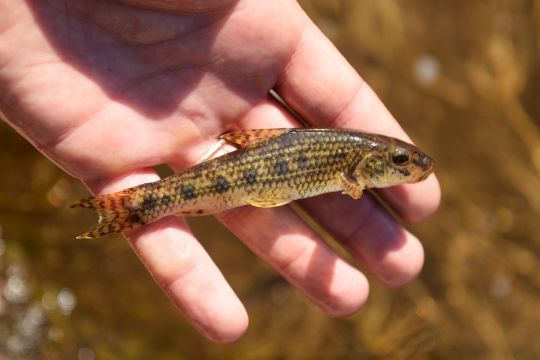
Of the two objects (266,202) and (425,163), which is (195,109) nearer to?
(266,202)

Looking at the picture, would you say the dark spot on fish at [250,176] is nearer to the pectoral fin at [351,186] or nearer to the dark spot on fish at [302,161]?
the dark spot on fish at [302,161]

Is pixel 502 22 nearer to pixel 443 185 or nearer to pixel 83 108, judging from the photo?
pixel 443 185

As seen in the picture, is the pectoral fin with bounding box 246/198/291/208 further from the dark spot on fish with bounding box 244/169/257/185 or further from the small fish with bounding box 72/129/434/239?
the dark spot on fish with bounding box 244/169/257/185

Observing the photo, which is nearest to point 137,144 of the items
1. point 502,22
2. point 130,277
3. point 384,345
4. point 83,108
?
point 83,108

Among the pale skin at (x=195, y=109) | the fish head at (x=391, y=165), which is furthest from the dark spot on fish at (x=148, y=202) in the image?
the fish head at (x=391, y=165)

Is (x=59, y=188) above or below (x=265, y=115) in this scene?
below

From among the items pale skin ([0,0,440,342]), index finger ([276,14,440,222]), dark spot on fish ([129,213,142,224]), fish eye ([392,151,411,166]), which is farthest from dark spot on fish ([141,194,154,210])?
fish eye ([392,151,411,166])
